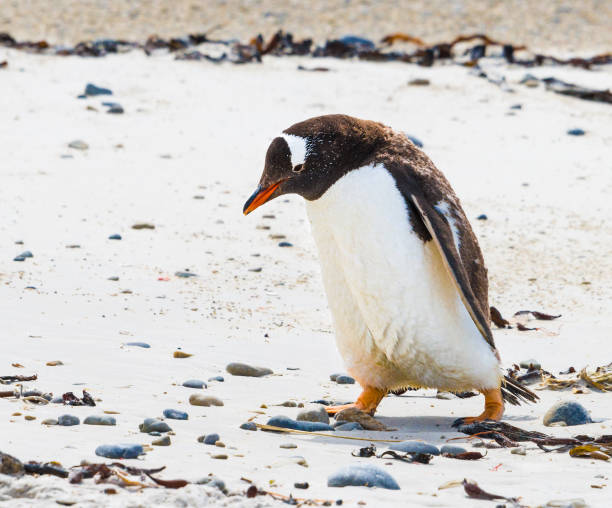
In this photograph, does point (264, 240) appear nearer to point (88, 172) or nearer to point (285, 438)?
point (88, 172)

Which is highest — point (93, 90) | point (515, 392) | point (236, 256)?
point (93, 90)

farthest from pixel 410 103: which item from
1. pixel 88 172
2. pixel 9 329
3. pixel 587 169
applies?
pixel 9 329

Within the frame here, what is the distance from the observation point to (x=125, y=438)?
3018mm

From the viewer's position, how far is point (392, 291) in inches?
146

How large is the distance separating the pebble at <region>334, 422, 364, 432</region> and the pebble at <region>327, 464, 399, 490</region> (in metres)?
0.84

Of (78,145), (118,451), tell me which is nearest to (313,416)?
(118,451)

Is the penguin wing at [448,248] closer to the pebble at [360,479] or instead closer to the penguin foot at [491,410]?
the penguin foot at [491,410]

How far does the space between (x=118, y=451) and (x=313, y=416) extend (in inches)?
39.9

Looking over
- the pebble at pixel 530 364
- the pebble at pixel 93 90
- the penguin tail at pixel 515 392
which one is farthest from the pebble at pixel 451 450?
the pebble at pixel 93 90

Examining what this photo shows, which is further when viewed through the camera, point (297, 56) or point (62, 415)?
point (297, 56)

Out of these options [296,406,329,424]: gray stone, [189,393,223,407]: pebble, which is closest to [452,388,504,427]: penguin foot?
[296,406,329,424]: gray stone

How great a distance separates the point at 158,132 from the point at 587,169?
11.0 ft

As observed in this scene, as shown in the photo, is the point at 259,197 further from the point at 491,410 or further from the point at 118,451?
the point at 118,451

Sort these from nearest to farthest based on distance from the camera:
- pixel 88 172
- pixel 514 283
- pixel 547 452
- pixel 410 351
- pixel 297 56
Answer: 1. pixel 547 452
2. pixel 410 351
3. pixel 514 283
4. pixel 88 172
5. pixel 297 56
